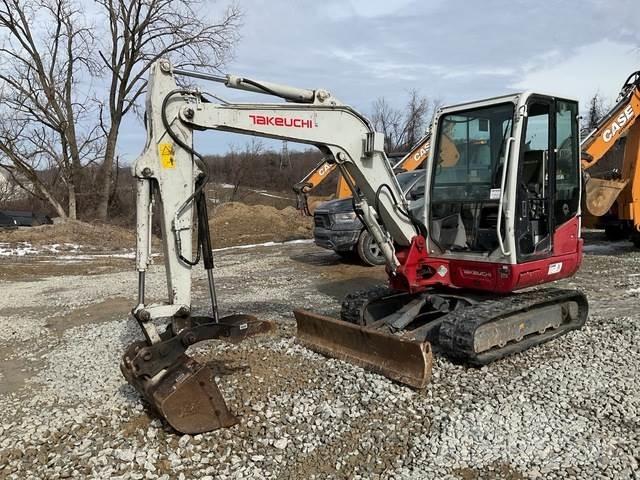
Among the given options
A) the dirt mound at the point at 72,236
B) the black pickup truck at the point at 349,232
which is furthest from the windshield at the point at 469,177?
the dirt mound at the point at 72,236

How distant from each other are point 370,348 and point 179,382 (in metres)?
1.89

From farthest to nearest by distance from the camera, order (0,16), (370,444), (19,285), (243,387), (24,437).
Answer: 1. (0,16)
2. (19,285)
3. (243,387)
4. (24,437)
5. (370,444)

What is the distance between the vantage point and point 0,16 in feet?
79.7

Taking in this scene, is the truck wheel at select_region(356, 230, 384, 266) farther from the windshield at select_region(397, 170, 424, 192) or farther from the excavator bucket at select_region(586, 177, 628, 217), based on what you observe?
the excavator bucket at select_region(586, 177, 628, 217)

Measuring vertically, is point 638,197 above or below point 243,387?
above

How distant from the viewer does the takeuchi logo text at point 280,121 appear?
4.53 metres

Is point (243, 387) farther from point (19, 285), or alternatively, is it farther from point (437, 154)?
point (19, 285)

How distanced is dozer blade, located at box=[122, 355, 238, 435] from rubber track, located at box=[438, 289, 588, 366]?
7.00 ft

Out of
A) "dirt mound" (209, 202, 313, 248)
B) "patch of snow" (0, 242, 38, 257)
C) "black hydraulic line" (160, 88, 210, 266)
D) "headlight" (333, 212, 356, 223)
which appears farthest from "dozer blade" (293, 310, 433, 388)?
"patch of snow" (0, 242, 38, 257)

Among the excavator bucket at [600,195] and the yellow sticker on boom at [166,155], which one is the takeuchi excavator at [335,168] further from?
the yellow sticker on boom at [166,155]

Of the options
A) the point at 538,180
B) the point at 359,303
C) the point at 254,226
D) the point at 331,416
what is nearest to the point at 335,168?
the point at 359,303

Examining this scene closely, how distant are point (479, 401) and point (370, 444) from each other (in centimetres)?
108

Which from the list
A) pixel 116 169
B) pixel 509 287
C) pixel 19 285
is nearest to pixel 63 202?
pixel 116 169

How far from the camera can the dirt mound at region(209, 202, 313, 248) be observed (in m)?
19.5
